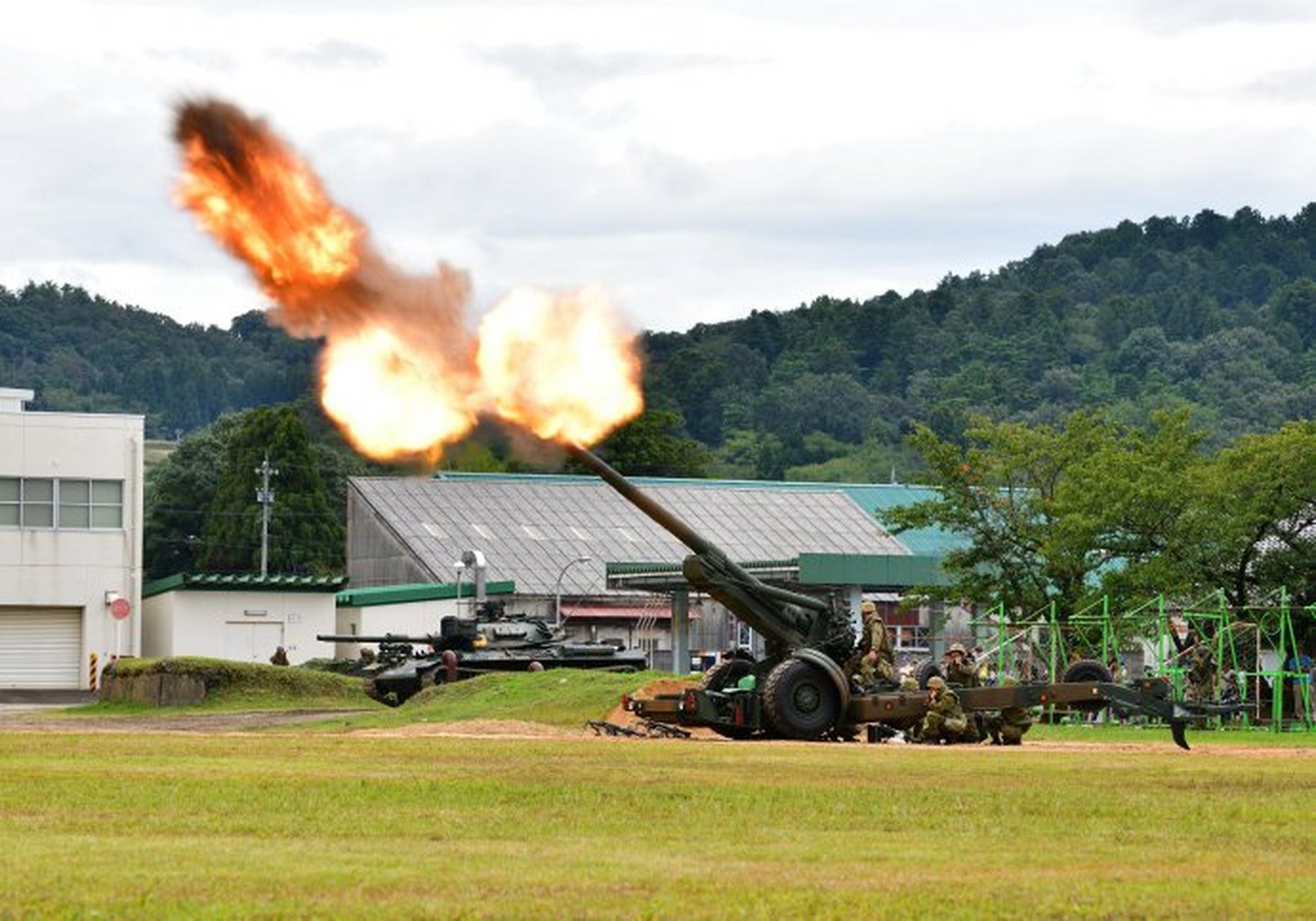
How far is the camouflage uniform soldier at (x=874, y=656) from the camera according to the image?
136 feet

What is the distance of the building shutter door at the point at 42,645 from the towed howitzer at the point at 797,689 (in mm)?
42814

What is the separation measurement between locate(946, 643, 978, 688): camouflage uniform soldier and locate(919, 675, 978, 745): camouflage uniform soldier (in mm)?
869

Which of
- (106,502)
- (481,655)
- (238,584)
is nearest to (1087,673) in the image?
(481,655)

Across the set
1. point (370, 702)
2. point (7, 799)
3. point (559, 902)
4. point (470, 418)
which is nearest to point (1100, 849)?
point (559, 902)

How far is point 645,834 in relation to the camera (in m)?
22.2

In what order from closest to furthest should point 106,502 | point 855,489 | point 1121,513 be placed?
point 1121,513 → point 106,502 → point 855,489

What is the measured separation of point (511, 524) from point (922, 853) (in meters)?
91.5

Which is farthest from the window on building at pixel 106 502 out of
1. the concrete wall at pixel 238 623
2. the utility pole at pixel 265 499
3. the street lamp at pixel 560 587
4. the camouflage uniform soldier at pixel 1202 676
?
the camouflage uniform soldier at pixel 1202 676

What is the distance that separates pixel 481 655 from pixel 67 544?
81.3 feet

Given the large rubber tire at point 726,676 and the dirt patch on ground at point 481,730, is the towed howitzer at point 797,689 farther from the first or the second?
the dirt patch on ground at point 481,730

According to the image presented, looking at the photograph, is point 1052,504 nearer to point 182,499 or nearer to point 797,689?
point 797,689

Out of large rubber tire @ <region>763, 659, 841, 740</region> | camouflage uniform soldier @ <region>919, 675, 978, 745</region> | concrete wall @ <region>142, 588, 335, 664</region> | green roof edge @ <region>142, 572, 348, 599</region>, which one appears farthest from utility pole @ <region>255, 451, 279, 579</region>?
camouflage uniform soldier @ <region>919, 675, 978, 745</region>

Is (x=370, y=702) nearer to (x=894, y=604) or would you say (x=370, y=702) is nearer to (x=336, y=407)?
(x=336, y=407)

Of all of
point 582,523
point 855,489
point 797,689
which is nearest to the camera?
point 797,689
